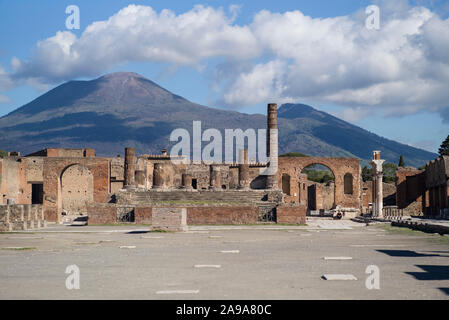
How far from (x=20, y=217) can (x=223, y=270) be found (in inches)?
787

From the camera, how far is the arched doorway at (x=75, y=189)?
5666cm

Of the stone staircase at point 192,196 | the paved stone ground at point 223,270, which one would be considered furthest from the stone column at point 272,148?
the paved stone ground at point 223,270

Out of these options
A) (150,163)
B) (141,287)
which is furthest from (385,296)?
(150,163)

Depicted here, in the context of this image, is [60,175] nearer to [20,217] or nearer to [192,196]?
[192,196]

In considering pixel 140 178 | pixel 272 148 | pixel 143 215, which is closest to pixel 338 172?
pixel 272 148

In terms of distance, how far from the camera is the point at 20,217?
29281 mm

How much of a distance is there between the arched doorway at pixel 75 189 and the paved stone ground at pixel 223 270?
38343 millimetres

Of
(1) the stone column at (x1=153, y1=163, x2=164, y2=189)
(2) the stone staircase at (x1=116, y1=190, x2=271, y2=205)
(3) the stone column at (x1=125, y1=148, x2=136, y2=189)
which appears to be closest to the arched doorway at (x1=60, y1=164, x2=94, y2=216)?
(3) the stone column at (x1=125, y1=148, x2=136, y2=189)

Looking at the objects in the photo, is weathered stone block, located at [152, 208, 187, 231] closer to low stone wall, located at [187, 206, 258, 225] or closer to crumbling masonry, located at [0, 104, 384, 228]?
crumbling masonry, located at [0, 104, 384, 228]

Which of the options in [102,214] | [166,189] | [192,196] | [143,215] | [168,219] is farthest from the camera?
[166,189]

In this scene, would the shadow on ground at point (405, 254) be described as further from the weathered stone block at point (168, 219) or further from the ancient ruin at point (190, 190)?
the ancient ruin at point (190, 190)

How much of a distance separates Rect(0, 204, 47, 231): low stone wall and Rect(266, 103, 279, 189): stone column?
19117mm
